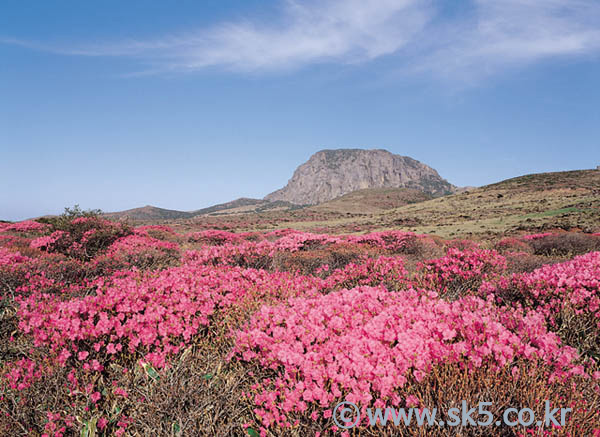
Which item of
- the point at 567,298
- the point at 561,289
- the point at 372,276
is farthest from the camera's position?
the point at 372,276

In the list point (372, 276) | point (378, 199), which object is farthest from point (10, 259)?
point (378, 199)

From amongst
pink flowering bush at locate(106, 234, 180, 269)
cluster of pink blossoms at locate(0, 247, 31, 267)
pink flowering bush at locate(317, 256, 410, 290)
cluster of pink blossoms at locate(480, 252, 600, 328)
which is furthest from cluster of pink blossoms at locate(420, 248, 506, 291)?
cluster of pink blossoms at locate(0, 247, 31, 267)

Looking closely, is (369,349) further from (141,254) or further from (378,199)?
(378,199)

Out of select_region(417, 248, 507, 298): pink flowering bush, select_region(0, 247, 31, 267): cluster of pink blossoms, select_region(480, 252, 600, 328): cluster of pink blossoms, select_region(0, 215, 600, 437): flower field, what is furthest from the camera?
select_region(0, 247, 31, 267): cluster of pink blossoms

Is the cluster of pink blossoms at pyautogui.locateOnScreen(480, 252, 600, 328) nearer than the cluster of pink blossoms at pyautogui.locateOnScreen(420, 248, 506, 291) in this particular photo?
Yes

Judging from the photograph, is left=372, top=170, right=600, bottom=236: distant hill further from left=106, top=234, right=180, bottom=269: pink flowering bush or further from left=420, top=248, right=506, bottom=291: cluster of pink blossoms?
left=106, top=234, right=180, bottom=269: pink flowering bush

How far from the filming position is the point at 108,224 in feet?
43.5

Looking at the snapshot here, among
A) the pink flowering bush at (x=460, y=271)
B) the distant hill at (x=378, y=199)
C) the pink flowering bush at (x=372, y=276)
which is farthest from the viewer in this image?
the distant hill at (x=378, y=199)

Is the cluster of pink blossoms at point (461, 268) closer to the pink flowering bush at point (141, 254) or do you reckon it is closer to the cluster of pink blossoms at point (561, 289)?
the cluster of pink blossoms at point (561, 289)

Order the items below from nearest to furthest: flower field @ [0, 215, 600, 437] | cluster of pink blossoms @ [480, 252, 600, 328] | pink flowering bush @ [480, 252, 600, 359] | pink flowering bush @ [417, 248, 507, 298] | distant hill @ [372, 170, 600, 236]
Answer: flower field @ [0, 215, 600, 437] < pink flowering bush @ [480, 252, 600, 359] < cluster of pink blossoms @ [480, 252, 600, 328] < pink flowering bush @ [417, 248, 507, 298] < distant hill @ [372, 170, 600, 236]

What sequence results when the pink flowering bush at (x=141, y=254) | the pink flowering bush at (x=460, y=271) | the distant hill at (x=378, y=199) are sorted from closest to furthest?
1. the pink flowering bush at (x=460, y=271)
2. the pink flowering bush at (x=141, y=254)
3. the distant hill at (x=378, y=199)

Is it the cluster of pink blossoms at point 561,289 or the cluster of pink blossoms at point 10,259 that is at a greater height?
the cluster of pink blossoms at point 10,259

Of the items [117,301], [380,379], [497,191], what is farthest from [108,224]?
[497,191]

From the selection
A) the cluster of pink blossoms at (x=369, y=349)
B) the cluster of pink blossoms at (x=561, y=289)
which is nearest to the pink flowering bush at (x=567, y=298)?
the cluster of pink blossoms at (x=561, y=289)
